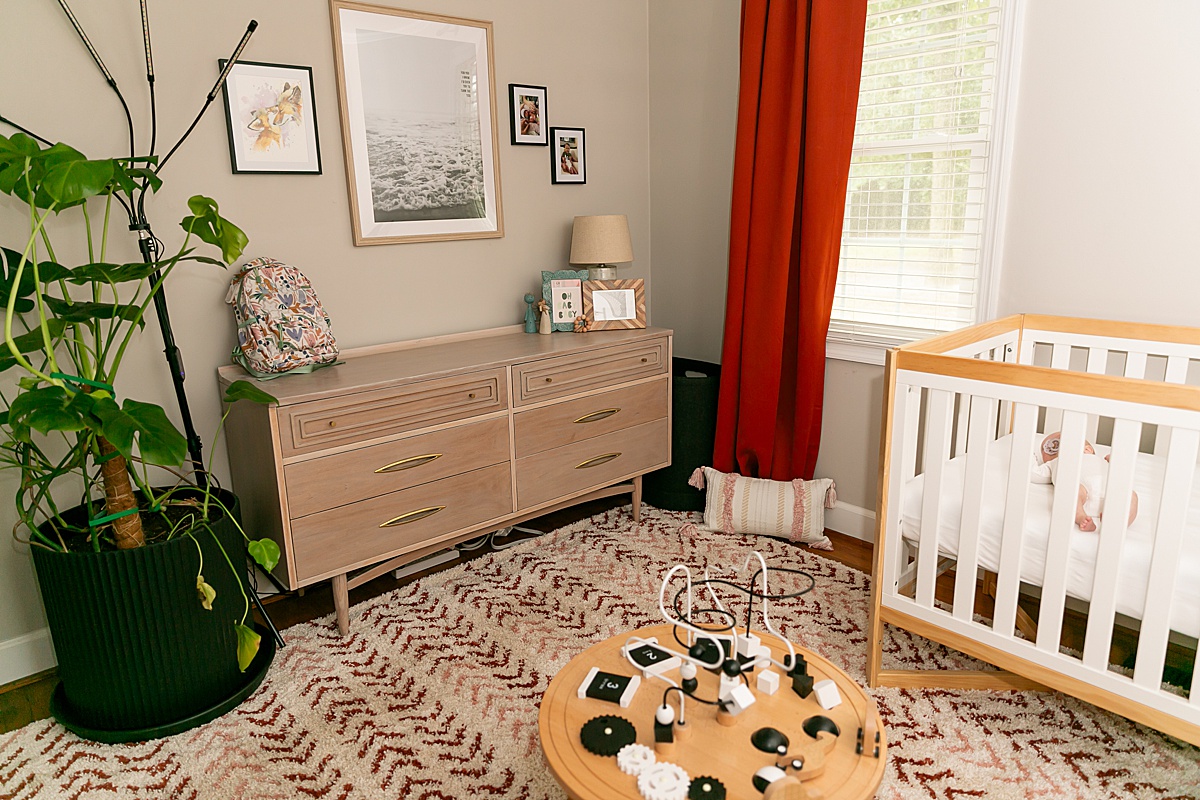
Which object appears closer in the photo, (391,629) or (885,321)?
(391,629)

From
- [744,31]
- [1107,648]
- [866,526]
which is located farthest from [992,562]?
[744,31]

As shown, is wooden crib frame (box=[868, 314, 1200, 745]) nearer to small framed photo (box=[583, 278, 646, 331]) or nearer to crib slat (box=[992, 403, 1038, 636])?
crib slat (box=[992, 403, 1038, 636])

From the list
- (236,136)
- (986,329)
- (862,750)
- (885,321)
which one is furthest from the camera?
(885,321)

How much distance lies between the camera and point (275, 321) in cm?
237

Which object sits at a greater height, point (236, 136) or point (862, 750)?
point (236, 136)

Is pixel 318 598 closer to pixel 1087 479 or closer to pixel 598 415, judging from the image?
pixel 598 415

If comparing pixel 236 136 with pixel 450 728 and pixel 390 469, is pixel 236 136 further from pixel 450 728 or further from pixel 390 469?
pixel 450 728

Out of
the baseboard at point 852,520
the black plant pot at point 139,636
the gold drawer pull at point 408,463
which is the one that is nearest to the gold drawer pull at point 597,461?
the gold drawer pull at point 408,463

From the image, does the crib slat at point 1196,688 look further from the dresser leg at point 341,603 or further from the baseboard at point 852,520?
the dresser leg at point 341,603

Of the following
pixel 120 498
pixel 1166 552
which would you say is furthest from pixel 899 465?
pixel 120 498

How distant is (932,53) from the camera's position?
2.59 m

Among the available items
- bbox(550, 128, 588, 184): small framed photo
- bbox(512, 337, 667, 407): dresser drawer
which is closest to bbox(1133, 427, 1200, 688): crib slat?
bbox(512, 337, 667, 407): dresser drawer

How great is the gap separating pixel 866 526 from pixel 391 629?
1789 mm

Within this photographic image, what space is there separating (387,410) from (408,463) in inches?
7.5
